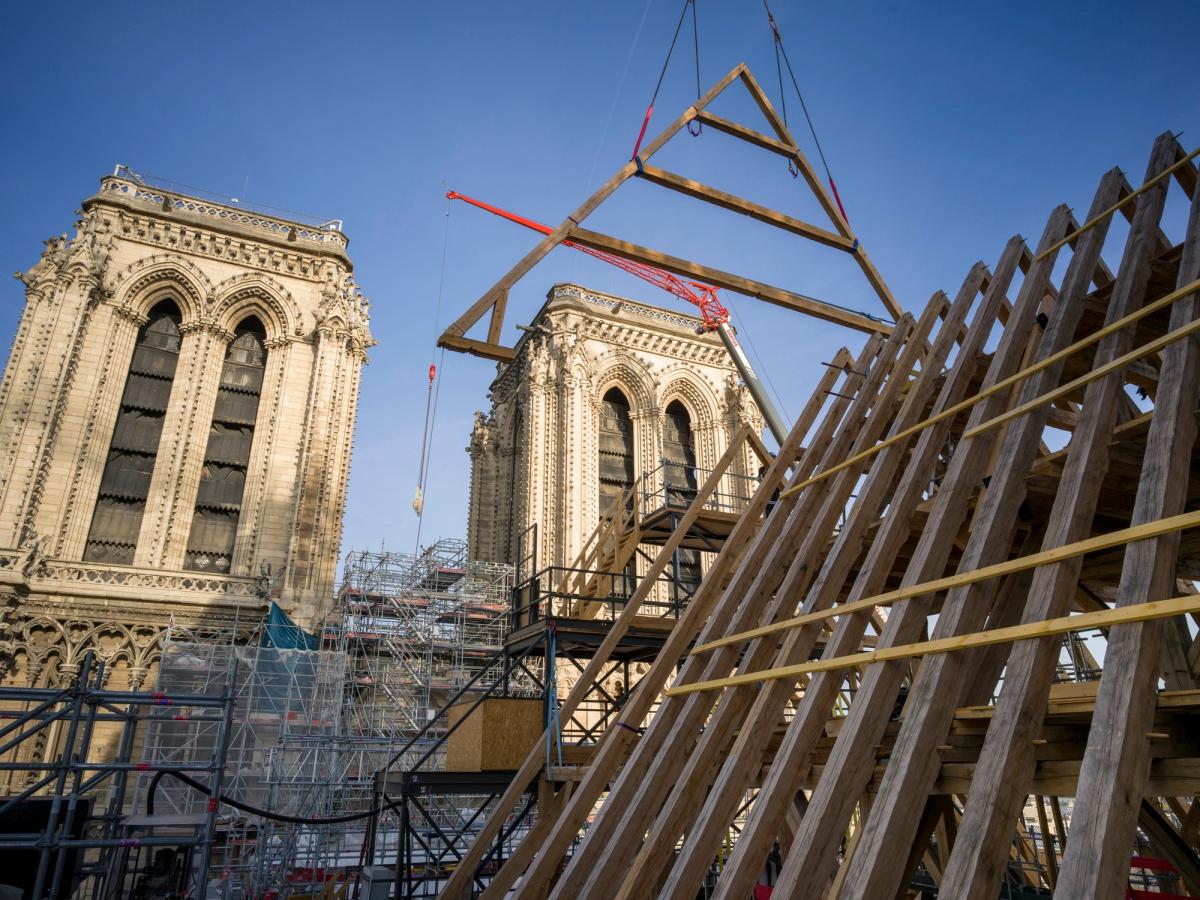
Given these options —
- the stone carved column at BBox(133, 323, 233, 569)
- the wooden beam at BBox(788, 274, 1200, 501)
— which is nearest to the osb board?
the wooden beam at BBox(788, 274, 1200, 501)

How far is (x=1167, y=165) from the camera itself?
22.9 feet

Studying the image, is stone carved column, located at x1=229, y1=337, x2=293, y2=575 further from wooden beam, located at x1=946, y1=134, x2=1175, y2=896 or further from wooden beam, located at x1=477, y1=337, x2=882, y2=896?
wooden beam, located at x1=946, y1=134, x2=1175, y2=896

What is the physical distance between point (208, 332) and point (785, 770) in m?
29.5

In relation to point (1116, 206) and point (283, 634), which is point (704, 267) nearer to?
point (1116, 206)

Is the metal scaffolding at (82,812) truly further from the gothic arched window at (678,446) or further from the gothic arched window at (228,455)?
the gothic arched window at (678,446)

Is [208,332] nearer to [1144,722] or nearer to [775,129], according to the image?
[775,129]

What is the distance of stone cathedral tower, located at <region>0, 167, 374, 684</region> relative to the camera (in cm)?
2342

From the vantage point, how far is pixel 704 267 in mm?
10844

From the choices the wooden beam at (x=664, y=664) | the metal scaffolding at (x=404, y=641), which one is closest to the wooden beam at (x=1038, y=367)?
the wooden beam at (x=664, y=664)

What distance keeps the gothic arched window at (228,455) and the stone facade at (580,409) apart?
424 inches

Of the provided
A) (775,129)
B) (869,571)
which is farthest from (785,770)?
(775,129)

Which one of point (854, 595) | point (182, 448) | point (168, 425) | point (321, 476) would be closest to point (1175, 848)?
point (854, 595)

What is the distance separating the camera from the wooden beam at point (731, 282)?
10.2m

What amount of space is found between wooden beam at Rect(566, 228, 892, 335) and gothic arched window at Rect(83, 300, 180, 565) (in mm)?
22655
